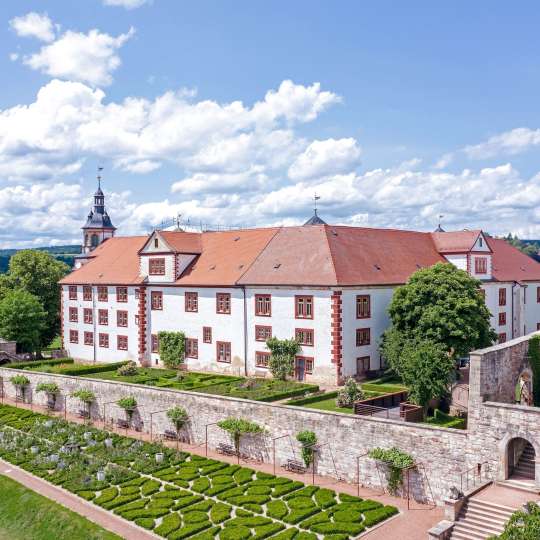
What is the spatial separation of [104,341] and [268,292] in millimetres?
21136

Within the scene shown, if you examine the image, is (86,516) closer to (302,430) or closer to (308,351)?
(302,430)

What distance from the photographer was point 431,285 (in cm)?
3769

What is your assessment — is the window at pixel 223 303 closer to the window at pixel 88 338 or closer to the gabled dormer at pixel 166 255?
the gabled dormer at pixel 166 255

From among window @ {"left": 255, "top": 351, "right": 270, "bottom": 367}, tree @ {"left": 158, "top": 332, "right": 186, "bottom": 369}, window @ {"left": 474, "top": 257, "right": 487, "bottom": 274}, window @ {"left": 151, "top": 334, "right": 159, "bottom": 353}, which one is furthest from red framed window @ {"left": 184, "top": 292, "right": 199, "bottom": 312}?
window @ {"left": 474, "top": 257, "right": 487, "bottom": 274}

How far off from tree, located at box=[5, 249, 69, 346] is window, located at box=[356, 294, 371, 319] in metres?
41.3

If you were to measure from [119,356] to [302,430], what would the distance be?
3084 cm

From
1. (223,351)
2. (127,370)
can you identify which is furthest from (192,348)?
(127,370)

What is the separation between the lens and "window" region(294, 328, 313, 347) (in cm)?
4253

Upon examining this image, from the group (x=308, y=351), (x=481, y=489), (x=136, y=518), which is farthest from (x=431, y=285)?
(x=136, y=518)

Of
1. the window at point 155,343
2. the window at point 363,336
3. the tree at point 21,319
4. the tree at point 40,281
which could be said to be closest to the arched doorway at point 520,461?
the window at point 363,336

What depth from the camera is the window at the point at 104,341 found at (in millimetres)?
57500

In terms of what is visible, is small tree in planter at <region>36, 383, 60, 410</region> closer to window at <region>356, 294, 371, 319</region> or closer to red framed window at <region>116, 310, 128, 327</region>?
red framed window at <region>116, 310, 128, 327</region>

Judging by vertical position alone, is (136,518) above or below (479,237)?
below

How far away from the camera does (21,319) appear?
59.3 metres
